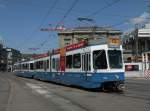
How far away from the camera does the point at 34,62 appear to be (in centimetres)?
4956

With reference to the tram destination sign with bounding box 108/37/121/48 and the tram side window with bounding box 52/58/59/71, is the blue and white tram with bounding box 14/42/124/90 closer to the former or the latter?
the tram destination sign with bounding box 108/37/121/48

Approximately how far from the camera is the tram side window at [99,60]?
23688 mm

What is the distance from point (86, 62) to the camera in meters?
24.8

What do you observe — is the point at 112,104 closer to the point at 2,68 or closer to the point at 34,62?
the point at 34,62

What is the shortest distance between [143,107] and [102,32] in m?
85.5

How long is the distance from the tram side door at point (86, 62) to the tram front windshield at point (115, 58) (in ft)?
4.32

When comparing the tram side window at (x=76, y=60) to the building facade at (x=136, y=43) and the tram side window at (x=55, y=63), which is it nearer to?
the tram side window at (x=55, y=63)

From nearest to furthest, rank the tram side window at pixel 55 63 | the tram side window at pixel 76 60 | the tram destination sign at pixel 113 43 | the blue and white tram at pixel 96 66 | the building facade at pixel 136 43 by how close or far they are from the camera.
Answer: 1. the blue and white tram at pixel 96 66
2. the tram destination sign at pixel 113 43
3. the tram side window at pixel 76 60
4. the tram side window at pixel 55 63
5. the building facade at pixel 136 43

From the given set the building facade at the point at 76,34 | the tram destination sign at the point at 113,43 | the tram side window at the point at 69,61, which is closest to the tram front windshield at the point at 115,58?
the tram destination sign at the point at 113,43

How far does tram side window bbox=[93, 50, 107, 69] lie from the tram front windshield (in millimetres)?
347

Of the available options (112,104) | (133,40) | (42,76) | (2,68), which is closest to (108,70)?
(112,104)

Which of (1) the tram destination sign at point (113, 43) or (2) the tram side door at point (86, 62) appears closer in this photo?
(1) the tram destination sign at point (113, 43)

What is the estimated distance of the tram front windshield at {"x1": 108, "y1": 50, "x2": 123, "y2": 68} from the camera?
23723mm

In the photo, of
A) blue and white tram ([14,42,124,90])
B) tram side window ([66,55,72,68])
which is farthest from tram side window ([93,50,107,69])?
tram side window ([66,55,72,68])
